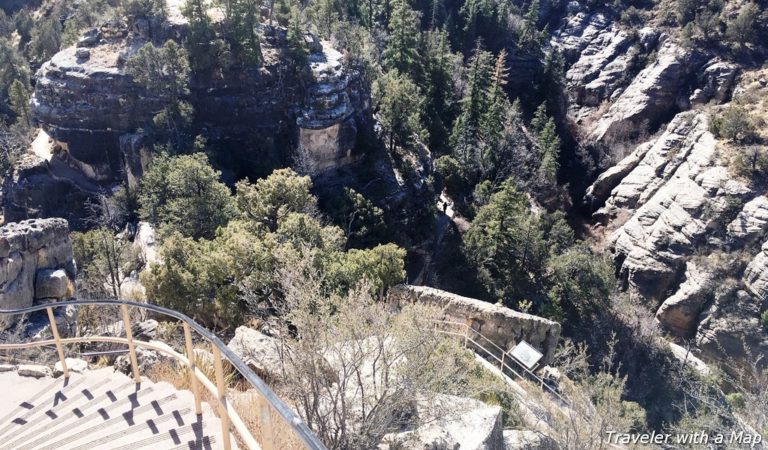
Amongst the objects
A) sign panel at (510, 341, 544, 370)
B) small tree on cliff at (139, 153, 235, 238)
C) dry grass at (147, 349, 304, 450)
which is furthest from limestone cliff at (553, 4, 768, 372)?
dry grass at (147, 349, 304, 450)

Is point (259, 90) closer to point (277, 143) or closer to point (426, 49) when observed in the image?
point (277, 143)

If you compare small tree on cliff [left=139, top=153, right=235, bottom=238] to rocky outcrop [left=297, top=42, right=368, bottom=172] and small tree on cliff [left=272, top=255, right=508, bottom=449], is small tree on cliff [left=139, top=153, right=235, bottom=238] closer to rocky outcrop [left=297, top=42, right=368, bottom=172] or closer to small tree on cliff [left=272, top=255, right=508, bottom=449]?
rocky outcrop [left=297, top=42, right=368, bottom=172]

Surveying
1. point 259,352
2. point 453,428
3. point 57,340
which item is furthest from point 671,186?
point 57,340

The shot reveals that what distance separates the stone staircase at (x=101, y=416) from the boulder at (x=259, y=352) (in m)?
2.84

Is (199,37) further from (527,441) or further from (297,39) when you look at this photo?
(527,441)

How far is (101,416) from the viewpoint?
18.2 feet

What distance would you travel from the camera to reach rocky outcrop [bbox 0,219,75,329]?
15.5m

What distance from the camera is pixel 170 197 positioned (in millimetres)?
25641

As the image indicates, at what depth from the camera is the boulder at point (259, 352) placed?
30.6 ft

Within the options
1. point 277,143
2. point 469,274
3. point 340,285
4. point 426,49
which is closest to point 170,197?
point 277,143

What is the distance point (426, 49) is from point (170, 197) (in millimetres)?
24711

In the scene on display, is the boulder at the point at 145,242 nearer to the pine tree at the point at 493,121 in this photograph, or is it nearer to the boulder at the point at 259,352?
the boulder at the point at 259,352

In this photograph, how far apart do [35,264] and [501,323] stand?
1484 centimetres

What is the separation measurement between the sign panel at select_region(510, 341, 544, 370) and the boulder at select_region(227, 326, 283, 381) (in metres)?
7.43
